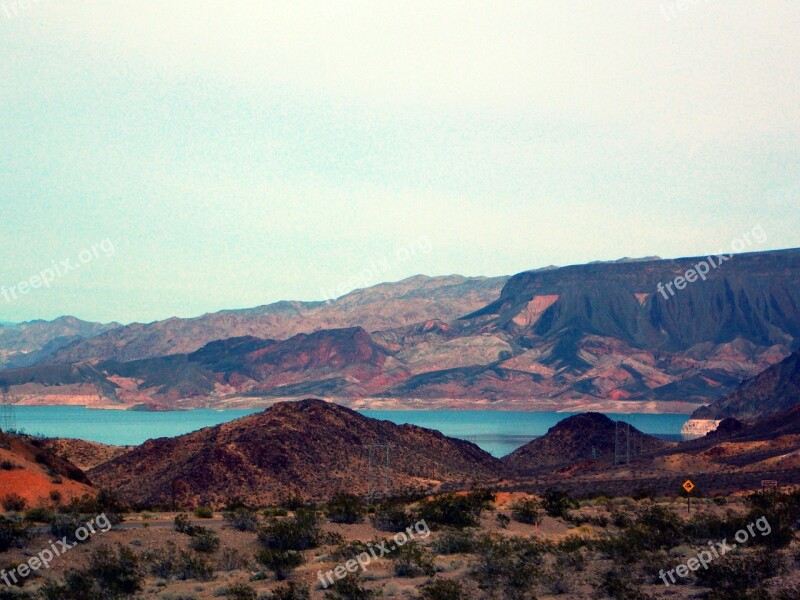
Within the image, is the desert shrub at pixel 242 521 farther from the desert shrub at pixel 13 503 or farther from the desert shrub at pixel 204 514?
the desert shrub at pixel 13 503

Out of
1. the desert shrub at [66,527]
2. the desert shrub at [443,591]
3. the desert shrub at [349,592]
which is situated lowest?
the desert shrub at [443,591]

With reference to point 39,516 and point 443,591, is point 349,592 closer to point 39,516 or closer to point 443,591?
point 443,591

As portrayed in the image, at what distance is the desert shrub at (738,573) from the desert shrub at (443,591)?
17.4 feet

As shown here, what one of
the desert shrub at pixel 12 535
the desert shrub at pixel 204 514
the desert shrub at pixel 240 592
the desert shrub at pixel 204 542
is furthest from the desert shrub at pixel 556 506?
the desert shrub at pixel 12 535

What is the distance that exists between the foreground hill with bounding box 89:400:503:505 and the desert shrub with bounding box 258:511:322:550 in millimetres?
29808

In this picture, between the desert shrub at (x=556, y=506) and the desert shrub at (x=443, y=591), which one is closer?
the desert shrub at (x=443, y=591)

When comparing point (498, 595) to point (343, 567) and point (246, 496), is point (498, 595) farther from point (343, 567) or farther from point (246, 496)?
point (246, 496)

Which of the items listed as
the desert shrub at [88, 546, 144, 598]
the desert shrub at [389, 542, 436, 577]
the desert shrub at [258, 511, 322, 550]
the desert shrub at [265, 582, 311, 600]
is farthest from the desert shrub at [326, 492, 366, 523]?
the desert shrub at [265, 582, 311, 600]

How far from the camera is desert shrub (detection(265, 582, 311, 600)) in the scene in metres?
20.9

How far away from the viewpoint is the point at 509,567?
2320cm

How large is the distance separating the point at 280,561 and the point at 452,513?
9.53m

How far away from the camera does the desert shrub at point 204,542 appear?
1051 inches

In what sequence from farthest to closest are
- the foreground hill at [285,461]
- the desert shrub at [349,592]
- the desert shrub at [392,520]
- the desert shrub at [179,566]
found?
1. the foreground hill at [285,461]
2. the desert shrub at [392,520]
3. the desert shrub at [179,566]
4. the desert shrub at [349,592]

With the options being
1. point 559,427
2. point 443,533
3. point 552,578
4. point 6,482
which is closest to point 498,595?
point 552,578
